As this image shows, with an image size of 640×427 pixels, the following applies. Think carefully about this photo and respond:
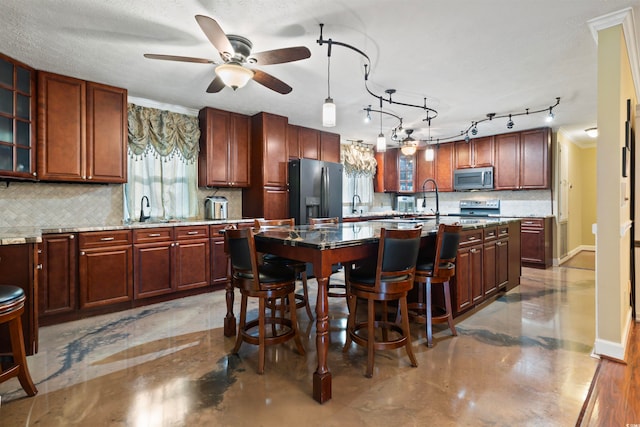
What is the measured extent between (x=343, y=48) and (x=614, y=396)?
119 inches

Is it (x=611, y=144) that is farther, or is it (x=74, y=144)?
(x=74, y=144)

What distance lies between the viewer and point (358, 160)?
687 centimetres

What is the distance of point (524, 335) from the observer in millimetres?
2695

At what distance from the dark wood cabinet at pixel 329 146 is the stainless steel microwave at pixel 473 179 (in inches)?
101

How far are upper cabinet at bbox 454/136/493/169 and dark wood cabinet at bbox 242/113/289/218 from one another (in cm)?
375

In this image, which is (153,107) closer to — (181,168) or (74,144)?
(181,168)

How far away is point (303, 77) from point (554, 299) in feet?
12.4

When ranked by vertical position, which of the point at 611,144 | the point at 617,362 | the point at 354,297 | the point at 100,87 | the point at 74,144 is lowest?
the point at 617,362

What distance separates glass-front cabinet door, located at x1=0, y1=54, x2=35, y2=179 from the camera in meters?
2.84

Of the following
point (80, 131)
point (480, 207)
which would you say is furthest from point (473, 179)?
point (80, 131)

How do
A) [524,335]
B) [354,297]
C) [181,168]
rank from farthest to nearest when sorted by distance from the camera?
1. [181,168]
2. [524,335]
3. [354,297]

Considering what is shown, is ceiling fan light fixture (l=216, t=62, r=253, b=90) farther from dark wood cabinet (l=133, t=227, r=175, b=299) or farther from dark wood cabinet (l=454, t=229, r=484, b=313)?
dark wood cabinet (l=454, t=229, r=484, b=313)

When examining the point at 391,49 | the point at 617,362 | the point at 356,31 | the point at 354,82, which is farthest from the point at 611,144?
the point at 354,82

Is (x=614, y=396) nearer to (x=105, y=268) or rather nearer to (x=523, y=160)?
(x=105, y=268)
